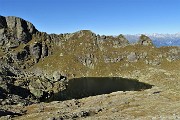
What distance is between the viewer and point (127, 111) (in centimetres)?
7362

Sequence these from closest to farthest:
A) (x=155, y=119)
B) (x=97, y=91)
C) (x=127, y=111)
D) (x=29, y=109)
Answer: (x=155, y=119), (x=127, y=111), (x=29, y=109), (x=97, y=91)

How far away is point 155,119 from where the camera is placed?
188ft

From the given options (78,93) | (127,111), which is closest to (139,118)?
(127,111)

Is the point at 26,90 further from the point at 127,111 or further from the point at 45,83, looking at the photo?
the point at 127,111

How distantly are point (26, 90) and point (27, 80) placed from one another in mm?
22470

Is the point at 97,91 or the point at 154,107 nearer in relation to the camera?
the point at 154,107

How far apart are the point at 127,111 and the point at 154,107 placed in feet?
24.2

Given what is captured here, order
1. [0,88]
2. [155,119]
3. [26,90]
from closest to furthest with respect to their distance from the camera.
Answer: [155,119]
[0,88]
[26,90]

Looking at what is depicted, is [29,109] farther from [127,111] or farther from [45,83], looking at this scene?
[45,83]

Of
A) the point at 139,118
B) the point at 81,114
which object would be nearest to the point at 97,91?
the point at 81,114

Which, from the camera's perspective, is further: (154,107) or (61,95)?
(61,95)

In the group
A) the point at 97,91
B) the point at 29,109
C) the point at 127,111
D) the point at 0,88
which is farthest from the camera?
the point at 97,91

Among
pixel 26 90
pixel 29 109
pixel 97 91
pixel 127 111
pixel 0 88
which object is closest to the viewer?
pixel 127 111

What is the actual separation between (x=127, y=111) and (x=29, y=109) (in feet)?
137
